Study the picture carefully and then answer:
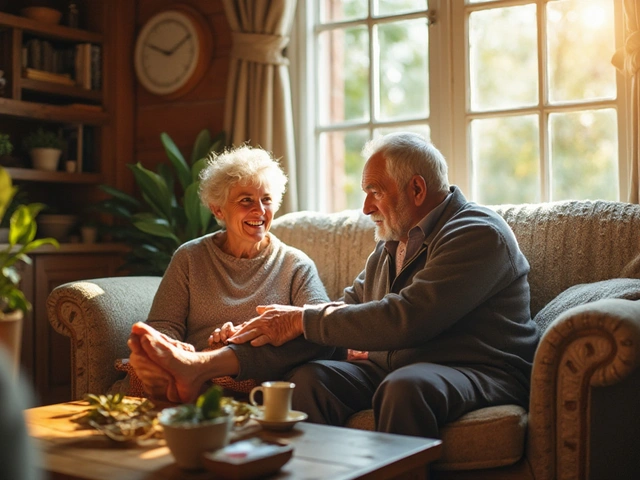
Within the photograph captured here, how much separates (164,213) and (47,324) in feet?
2.77

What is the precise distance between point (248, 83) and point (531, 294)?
70.3 inches

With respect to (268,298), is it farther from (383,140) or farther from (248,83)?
(248,83)

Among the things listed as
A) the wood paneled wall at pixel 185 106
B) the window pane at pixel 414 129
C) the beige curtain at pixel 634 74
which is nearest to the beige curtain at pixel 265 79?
the wood paneled wall at pixel 185 106

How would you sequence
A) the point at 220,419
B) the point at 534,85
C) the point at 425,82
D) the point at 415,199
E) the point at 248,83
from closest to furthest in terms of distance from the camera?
the point at 220,419
the point at 415,199
the point at 534,85
the point at 425,82
the point at 248,83

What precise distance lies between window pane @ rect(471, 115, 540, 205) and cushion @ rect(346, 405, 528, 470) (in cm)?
147

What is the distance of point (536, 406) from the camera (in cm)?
195

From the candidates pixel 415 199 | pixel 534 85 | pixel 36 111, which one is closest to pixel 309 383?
pixel 415 199

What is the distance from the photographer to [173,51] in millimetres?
4051

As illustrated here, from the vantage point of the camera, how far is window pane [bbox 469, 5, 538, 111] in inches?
129


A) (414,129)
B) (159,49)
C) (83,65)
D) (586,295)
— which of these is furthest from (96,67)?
(586,295)

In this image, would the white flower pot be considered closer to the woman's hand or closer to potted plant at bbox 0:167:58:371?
the woman's hand

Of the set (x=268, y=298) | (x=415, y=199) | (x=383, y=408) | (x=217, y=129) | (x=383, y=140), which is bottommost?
(x=383, y=408)

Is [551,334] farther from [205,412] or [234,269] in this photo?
[234,269]

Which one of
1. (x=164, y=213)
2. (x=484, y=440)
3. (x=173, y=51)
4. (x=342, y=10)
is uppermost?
(x=342, y=10)
